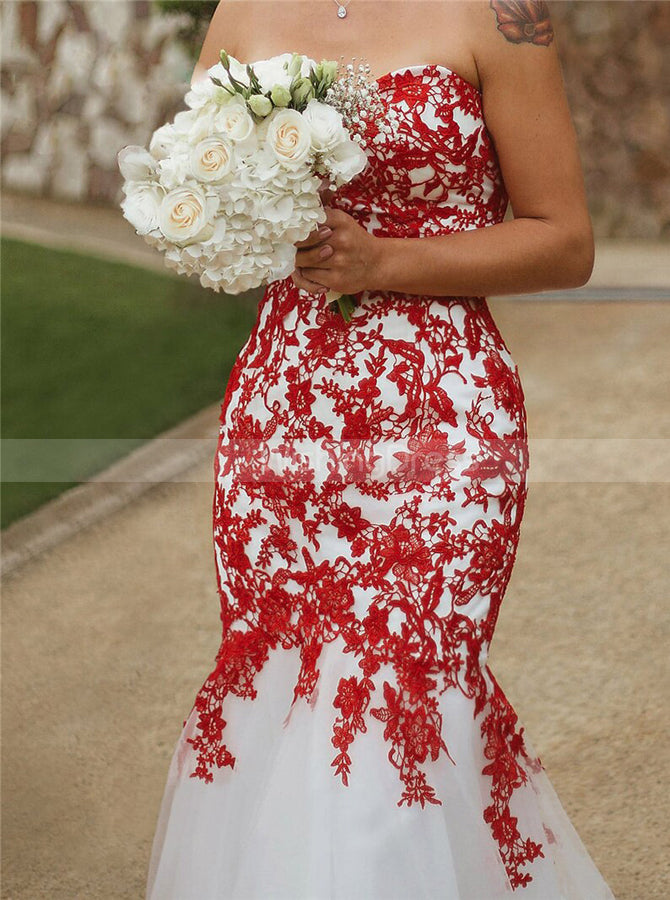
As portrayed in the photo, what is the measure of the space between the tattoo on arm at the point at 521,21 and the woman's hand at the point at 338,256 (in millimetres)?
396

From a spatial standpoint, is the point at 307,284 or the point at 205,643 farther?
the point at 205,643

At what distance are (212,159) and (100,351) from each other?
614 centimetres

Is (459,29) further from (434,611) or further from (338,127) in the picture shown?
(434,611)

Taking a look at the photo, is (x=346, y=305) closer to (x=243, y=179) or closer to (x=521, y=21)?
(x=243, y=179)

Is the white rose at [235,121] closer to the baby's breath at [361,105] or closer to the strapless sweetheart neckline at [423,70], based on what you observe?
the baby's breath at [361,105]

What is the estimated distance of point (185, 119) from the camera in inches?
77.5

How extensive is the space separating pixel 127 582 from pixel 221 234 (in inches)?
128

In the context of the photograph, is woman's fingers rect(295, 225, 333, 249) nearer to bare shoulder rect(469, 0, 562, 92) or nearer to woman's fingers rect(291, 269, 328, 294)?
woman's fingers rect(291, 269, 328, 294)

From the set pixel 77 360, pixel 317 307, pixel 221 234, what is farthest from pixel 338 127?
pixel 77 360

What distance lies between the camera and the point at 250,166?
1.89 meters

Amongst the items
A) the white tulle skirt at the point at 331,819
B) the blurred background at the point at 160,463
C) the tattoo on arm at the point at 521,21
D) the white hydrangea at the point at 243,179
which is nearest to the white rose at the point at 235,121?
the white hydrangea at the point at 243,179

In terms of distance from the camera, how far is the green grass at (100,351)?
21.7 ft

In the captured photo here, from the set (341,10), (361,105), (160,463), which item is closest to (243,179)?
(361,105)

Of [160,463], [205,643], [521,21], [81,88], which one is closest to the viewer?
[521,21]
